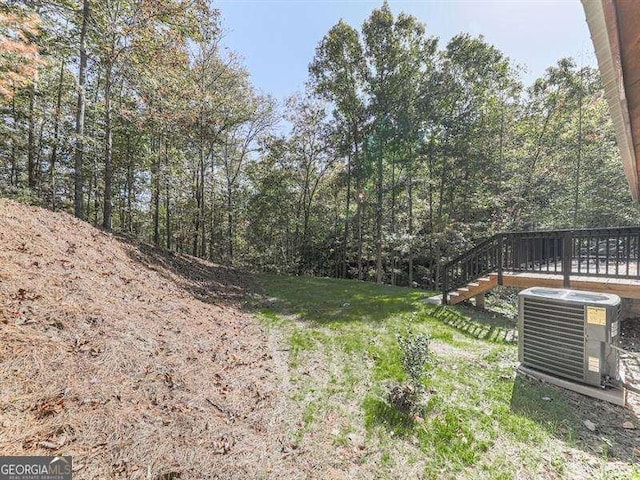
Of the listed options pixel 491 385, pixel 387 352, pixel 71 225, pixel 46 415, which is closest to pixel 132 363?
pixel 46 415

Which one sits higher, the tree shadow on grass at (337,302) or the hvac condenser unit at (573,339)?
the hvac condenser unit at (573,339)

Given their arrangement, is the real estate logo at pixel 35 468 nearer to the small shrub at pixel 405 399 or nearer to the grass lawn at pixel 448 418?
the grass lawn at pixel 448 418

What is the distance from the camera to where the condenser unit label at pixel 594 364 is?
2.96 metres

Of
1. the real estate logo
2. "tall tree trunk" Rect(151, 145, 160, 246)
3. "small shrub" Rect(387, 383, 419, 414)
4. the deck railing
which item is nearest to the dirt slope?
the real estate logo

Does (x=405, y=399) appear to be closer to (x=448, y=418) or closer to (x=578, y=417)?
(x=448, y=418)

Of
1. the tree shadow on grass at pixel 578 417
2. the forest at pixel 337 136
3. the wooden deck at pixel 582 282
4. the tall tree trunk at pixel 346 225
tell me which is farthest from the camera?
the tall tree trunk at pixel 346 225

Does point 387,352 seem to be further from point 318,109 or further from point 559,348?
point 318,109

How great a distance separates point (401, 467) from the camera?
217 centimetres

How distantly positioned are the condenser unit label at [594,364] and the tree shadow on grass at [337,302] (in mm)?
3173

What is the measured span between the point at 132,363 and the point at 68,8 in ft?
27.2

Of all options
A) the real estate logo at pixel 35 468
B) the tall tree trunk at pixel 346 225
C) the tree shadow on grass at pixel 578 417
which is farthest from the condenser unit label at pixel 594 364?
the tall tree trunk at pixel 346 225

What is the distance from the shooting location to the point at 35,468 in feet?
5.49

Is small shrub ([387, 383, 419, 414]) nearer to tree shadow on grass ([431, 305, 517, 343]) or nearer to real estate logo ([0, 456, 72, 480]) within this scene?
real estate logo ([0, 456, 72, 480])

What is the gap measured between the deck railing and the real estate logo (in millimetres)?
6659
